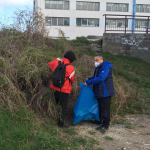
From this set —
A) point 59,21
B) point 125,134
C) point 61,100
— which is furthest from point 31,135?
point 59,21

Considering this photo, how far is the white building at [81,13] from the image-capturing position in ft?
72.5

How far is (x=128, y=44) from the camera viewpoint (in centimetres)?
1038

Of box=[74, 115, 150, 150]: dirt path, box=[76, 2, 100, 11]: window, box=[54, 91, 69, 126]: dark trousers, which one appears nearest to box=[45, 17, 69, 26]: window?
box=[76, 2, 100, 11]: window

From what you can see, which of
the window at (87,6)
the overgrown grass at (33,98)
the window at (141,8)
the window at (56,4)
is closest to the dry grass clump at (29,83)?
the overgrown grass at (33,98)

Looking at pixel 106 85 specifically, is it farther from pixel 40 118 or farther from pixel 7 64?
pixel 7 64

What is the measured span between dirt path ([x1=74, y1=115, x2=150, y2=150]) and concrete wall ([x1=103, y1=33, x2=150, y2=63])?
617 cm

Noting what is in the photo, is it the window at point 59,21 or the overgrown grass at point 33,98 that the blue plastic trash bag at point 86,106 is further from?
the window at point 59,21

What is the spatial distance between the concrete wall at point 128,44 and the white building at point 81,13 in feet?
39.1

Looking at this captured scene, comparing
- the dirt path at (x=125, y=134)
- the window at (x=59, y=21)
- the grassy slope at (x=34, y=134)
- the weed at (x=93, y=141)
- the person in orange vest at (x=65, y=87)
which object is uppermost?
the window at (x=59, y=21)

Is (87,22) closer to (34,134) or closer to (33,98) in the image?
(33,98)

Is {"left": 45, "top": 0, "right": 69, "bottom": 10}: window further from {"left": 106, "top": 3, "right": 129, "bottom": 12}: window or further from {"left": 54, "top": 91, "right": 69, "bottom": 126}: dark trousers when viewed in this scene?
{"left": 54, "top": 91, "right": 69, "bottom": 126}: dark trousers

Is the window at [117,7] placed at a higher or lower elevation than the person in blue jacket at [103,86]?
higher

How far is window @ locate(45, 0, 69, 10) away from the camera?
2184 cm

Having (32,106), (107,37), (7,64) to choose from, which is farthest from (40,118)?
(107,37)
